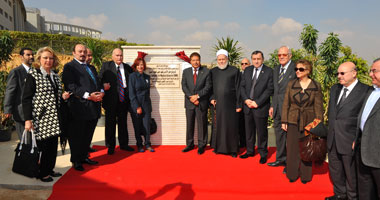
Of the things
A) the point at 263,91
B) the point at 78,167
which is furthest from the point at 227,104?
the point at 78,167

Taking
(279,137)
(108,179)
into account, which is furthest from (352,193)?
(108,179)

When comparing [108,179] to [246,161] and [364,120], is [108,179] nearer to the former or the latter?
[246,161]

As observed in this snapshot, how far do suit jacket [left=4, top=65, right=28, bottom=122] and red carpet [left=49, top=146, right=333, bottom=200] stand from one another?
1.19 metres

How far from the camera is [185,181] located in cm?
339

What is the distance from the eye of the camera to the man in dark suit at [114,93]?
449 cm

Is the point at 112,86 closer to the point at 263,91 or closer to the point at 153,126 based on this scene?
the point at 153,126

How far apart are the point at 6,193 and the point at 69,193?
89cm

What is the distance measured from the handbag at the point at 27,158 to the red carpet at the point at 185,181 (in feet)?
1.28

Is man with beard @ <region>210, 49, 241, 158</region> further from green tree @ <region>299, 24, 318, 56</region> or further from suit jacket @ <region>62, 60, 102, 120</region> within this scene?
green tree @ <region>299, 24, 318, 56</region>

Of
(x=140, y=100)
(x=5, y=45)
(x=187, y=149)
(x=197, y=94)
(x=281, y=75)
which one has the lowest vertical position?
(x=187, y=149)

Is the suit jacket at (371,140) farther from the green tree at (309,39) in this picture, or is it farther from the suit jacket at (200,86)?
the green tree at (309,39)

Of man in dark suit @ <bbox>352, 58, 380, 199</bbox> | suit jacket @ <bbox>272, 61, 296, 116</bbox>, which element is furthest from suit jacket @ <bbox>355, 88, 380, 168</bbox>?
suit jacket @ <bbox>272, 61, 296, 116</bbox>

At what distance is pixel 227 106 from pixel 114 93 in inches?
85.1

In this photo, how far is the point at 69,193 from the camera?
3.17 metres
